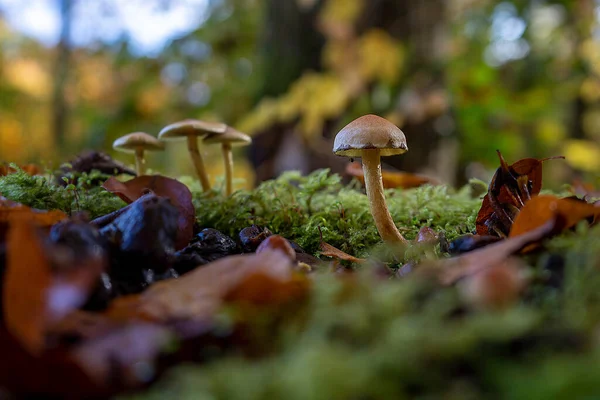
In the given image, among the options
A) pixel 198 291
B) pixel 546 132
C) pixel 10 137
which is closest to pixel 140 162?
pixel 198 291

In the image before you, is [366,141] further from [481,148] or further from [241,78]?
[241,78]

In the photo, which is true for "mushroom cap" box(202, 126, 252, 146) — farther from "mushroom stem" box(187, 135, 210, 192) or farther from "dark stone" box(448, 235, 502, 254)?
"dark stone" box(448, 235, 502, 254)

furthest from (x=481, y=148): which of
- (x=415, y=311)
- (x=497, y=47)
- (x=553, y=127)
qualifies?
(x=415, y=311)

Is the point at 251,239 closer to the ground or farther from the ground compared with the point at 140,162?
closer to the ground

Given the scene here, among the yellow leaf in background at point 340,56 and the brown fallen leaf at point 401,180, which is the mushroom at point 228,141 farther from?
the yellow leaf in background at point 340,56

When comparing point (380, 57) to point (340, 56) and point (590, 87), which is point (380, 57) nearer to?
point (340, 56)

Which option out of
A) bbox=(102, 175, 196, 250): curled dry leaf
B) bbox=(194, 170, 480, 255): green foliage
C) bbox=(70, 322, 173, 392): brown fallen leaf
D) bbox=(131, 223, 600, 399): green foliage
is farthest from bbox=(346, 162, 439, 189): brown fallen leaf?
bbox=(70, 322, 173, 392): brown fallen leaf
